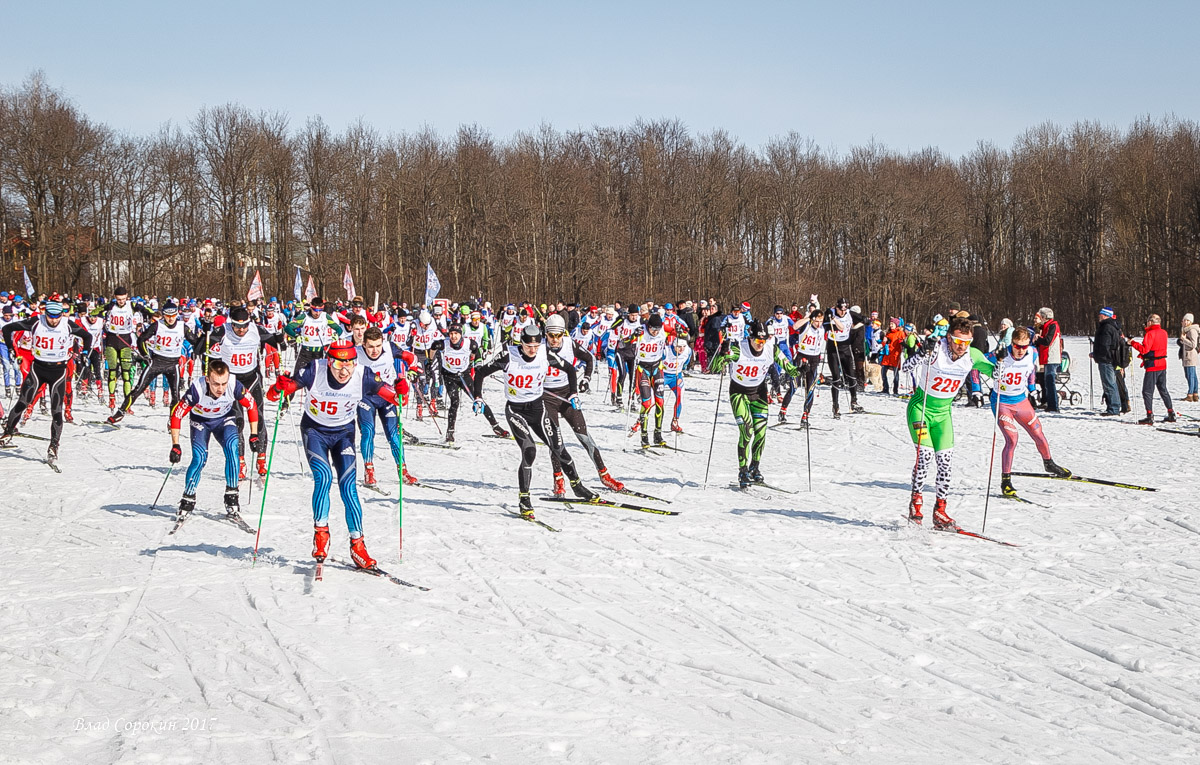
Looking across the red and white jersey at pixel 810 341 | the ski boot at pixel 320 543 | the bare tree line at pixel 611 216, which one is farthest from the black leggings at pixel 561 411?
the bare tree line at pixel 611 216

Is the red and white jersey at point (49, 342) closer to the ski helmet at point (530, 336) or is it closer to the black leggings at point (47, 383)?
the black leggings at point (47, 383)

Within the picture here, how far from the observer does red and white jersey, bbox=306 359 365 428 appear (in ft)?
25.5

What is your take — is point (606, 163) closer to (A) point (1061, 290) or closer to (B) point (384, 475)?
(A) point (1061, 290)

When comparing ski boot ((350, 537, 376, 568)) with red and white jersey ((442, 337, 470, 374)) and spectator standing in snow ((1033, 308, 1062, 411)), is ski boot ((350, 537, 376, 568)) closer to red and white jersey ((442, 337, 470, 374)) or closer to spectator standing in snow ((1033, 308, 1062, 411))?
red and white jersey ((442, 337, 470, 374))

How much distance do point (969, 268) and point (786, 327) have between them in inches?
1984

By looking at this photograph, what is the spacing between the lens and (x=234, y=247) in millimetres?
56750

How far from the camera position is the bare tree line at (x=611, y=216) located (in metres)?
51.9

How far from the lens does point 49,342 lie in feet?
45.9

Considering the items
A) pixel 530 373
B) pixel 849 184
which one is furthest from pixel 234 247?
pixel 530 373

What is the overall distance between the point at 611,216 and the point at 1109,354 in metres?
44.1

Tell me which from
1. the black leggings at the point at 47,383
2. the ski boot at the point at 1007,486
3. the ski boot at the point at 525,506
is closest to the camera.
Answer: the ski boot at the point at 525,506

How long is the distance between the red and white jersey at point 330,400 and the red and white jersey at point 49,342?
847cm

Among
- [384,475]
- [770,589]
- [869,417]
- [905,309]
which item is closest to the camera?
[770,589]

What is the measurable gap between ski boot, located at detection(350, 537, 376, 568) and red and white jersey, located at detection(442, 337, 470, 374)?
7831mm
